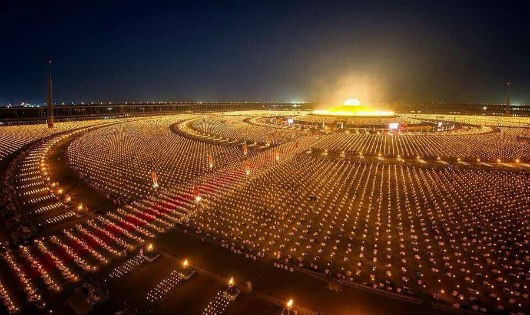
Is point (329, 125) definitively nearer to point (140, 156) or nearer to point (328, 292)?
point (140, 156)

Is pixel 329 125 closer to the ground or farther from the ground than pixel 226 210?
farther from the ground

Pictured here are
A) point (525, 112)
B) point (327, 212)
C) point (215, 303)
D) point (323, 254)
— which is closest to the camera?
point (215, 303)

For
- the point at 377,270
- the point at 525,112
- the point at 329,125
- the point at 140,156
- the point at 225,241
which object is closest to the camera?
the point at 377,270

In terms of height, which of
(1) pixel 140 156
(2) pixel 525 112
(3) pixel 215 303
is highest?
(2) pixel 525 112

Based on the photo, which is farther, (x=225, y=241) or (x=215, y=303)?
(x=225, y=241)

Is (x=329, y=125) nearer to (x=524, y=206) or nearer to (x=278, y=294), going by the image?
(x=524, y=206)

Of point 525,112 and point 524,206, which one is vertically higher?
point 525,112

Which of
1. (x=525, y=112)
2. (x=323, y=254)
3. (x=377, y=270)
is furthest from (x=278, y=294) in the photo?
(x=525, y=112)

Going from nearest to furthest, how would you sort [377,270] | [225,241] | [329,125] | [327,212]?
[377,270] < [225,241] < [327,212] < [329,125]

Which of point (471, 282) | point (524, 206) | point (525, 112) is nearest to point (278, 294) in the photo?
point (471, 282)
